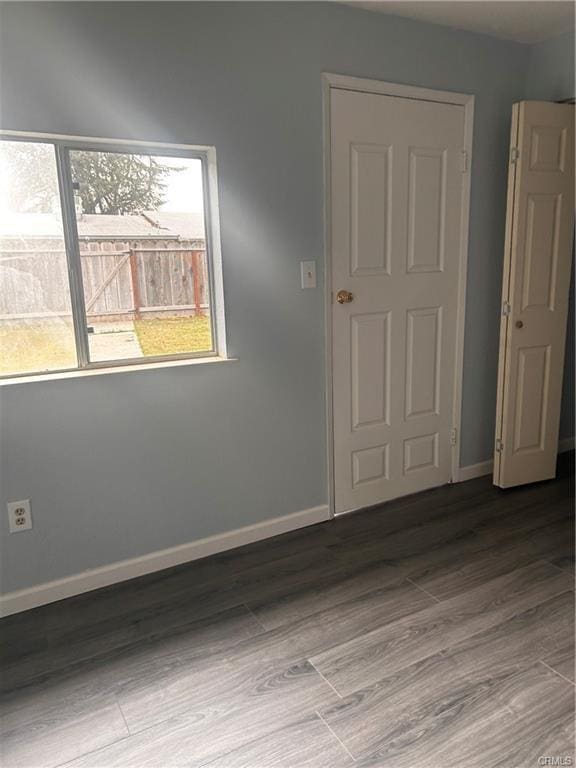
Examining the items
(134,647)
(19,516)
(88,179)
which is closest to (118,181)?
(88,179)

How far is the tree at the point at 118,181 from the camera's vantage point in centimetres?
203

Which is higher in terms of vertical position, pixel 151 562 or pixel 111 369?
pixel 111 369

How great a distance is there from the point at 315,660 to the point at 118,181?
6.22ft

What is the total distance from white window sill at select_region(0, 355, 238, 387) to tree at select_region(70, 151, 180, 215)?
61cm

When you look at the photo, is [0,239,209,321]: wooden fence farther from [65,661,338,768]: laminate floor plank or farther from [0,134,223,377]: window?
[65,661,338,768]: laminate floor plank

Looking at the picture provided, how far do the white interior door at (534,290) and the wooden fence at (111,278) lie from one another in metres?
1.65

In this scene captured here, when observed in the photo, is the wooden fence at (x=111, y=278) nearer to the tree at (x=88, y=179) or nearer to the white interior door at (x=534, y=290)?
the tree at (x=88, y=179)

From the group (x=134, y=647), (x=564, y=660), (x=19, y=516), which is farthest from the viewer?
(x=19, y=516)

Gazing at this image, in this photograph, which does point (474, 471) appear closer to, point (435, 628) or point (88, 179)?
point (435, 628)

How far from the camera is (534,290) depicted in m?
2.88

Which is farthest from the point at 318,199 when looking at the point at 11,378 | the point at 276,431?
the point at 11,378

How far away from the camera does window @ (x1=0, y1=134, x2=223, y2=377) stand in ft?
6.37

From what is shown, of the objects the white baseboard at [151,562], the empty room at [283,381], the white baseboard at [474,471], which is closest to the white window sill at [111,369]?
the empty room at [283,381]

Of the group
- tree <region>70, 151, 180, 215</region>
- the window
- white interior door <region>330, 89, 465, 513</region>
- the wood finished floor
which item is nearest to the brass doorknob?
white interior door <region>330, 89, 465, 513</region>
